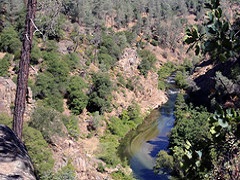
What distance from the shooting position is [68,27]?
43.2 m

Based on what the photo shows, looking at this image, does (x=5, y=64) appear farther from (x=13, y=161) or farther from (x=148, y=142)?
(x=13, y=161)

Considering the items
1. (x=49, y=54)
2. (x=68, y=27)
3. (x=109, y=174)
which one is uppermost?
(x=68, y=27)

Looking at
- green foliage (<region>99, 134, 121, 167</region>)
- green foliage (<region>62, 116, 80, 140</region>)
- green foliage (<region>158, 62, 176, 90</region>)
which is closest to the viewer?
green foliage (<region>99, 134, 121, 167</region>)

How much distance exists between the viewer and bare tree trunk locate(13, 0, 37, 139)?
6.32 meters

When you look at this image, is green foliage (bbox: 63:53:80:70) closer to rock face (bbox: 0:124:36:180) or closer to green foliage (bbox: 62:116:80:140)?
green foliage (bbox: 62:116:80:140)

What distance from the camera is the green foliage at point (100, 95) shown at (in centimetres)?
3353

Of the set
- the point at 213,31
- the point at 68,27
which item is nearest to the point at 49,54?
the point at 68,27

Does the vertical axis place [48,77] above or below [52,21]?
below

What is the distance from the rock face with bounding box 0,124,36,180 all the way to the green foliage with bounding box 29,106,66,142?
17827 millimetres

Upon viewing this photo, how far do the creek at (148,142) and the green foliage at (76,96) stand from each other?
5.12 meters

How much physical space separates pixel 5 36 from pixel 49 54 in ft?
15.1

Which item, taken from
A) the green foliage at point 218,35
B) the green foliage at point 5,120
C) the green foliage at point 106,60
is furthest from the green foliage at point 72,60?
the green foliage at point 218,35

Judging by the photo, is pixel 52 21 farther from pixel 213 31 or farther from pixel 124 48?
pixel 124 48

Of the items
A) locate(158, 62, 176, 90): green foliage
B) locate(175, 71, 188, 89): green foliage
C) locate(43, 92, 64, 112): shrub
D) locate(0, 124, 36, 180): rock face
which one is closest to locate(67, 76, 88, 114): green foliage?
locate(43, 92, 64, 112): shrub
